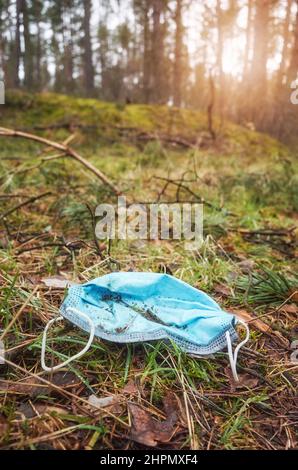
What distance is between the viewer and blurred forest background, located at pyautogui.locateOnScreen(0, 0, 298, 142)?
32.3 ft

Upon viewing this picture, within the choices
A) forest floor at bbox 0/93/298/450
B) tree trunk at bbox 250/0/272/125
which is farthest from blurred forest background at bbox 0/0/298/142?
forest floor at bbox 0/93/298/450

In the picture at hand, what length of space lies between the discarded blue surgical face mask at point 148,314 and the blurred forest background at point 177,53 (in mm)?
5955

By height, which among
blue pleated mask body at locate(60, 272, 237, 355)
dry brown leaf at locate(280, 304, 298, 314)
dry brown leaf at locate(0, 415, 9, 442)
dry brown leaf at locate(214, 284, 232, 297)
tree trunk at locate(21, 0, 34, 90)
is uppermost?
tree trunk at locate(21, 0, 34, 90)

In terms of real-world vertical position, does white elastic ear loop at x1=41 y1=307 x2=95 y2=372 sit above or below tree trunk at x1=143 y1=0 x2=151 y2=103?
below

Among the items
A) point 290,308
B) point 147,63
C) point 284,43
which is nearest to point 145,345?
point 290,308

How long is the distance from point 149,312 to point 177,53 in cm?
1373

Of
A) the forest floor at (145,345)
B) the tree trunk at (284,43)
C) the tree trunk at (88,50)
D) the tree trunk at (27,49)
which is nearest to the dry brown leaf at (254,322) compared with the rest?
the forest floor at (145,345)

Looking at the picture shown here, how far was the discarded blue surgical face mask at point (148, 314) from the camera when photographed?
4.09 ft

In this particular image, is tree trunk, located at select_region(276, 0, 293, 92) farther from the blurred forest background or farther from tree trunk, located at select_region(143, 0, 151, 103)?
tree trunk, located at select_region(143, 0, 151, 103)

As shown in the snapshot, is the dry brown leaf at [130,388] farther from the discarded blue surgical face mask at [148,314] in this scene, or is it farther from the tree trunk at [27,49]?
the tree trunk at [27,49]

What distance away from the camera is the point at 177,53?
13086 mm

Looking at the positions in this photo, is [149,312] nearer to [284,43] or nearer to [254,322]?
[254,322]
